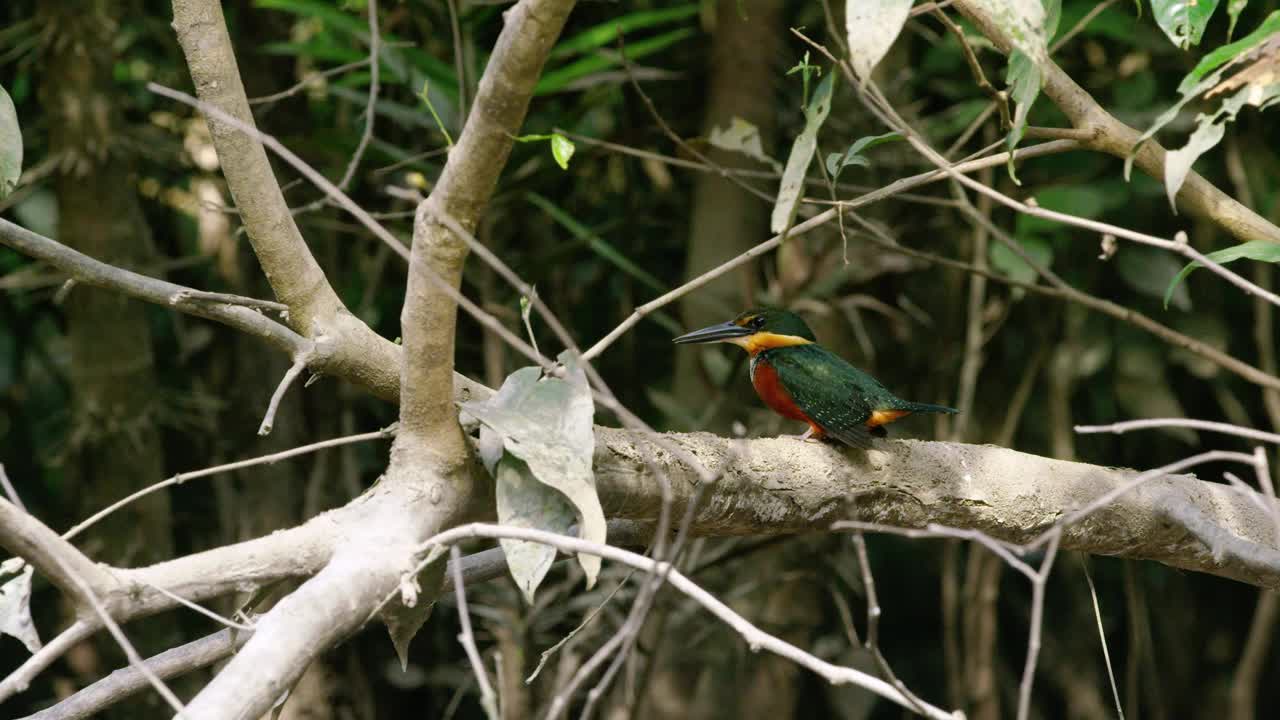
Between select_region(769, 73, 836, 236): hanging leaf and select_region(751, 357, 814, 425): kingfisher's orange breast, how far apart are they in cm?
73

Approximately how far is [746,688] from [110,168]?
70.8 inches

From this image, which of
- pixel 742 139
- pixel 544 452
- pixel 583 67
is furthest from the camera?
pixel 583 67

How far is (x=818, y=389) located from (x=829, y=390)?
2 centimetres

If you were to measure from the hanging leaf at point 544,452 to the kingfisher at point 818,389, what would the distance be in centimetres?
52

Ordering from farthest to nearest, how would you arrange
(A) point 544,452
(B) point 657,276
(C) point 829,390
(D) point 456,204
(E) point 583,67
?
1. (B) point 657,276
2. (E) point 583,67
3. (C) point 829,390
4. (A) point 544,452
5. (D) point 456,204

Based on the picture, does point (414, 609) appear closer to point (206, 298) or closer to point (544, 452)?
point (544, 452)

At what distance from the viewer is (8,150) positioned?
131 centimetres

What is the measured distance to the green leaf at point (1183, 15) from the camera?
4.27 feet

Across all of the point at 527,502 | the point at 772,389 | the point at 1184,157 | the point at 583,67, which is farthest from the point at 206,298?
the point at 583,67

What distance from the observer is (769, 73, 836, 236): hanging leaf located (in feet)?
4.07

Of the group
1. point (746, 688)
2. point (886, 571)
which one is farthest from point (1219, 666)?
point (746, 688)

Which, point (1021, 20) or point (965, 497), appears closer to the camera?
point (1021, 20)

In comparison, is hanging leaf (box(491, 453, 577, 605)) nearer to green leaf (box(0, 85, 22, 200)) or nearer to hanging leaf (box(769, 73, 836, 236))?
hanging leaf (box(769, 73, 836, 236))

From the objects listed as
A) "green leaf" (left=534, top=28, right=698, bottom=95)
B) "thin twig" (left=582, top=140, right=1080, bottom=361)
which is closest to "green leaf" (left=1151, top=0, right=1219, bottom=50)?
"thin twig" (left=582, top=140, right=1080, bottom=361)
